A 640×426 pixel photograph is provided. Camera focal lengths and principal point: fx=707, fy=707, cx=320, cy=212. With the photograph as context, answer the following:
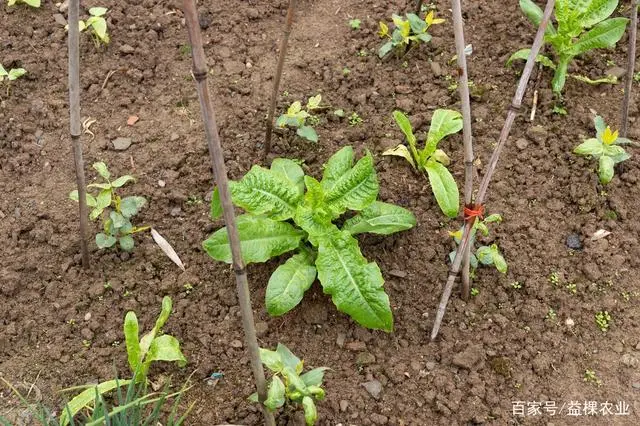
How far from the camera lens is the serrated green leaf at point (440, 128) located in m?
2.96

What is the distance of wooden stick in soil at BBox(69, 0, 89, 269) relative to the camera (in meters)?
2.11

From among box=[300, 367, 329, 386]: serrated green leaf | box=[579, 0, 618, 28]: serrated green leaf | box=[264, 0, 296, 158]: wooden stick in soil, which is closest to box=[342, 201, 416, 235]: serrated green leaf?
box=[264, 0, 296, 158]: wooden stick in soil

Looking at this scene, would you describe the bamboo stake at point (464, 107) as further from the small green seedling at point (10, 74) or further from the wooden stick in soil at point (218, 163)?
the small green seedling at point (10, 74)

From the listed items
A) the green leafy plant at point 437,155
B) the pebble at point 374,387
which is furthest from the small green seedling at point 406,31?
the pebble at point 374,387

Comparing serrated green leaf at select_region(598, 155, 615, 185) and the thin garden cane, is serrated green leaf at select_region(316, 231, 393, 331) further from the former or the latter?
serrated green leaf at select_region(598, 155, 615, 185)

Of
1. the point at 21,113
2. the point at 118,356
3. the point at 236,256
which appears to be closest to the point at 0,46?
the point at 21,113

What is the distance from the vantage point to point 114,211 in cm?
284

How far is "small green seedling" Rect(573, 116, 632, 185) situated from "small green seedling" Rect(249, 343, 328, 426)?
1.47 m

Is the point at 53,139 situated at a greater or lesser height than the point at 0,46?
lesser

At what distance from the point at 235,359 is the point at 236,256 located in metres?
0.85

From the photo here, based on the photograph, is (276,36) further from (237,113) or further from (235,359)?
(235,359)

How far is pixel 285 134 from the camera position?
125 inches

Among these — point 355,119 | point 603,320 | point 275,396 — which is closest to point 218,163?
point 275,396

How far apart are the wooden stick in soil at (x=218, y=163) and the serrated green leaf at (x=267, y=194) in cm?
75
